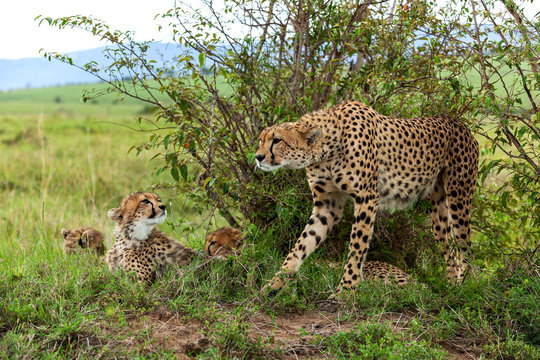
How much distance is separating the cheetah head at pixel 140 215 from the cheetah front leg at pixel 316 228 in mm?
934

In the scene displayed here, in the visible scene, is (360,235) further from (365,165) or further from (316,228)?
(365,165)

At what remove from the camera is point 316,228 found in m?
4.35

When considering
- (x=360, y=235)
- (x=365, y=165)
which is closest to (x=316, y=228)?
(x=360, y=235)

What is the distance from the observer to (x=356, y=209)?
13.7ft

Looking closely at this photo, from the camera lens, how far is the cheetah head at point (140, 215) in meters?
4.21

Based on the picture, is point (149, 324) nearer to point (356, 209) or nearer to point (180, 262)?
point (180, 262)

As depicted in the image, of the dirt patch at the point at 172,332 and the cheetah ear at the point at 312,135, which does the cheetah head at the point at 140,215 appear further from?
the cheetah ear at the point at 312,135

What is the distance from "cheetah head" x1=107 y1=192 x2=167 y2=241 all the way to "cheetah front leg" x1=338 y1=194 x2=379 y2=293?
129 cm

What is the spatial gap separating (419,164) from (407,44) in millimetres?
900

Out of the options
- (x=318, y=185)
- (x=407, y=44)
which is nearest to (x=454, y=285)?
(x=318, y=185)

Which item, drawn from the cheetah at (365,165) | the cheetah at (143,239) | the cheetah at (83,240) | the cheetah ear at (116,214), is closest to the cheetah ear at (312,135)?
the cheetah at (365,165)

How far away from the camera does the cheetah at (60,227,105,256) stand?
4.98 m

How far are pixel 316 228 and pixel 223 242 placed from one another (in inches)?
28.3

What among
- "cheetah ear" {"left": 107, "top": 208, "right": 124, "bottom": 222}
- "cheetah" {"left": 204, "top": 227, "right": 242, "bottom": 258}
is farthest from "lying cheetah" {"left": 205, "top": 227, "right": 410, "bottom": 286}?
"cheetah ear" {"left": 107, "top": 208, "right": 124, "bottom": 222}
